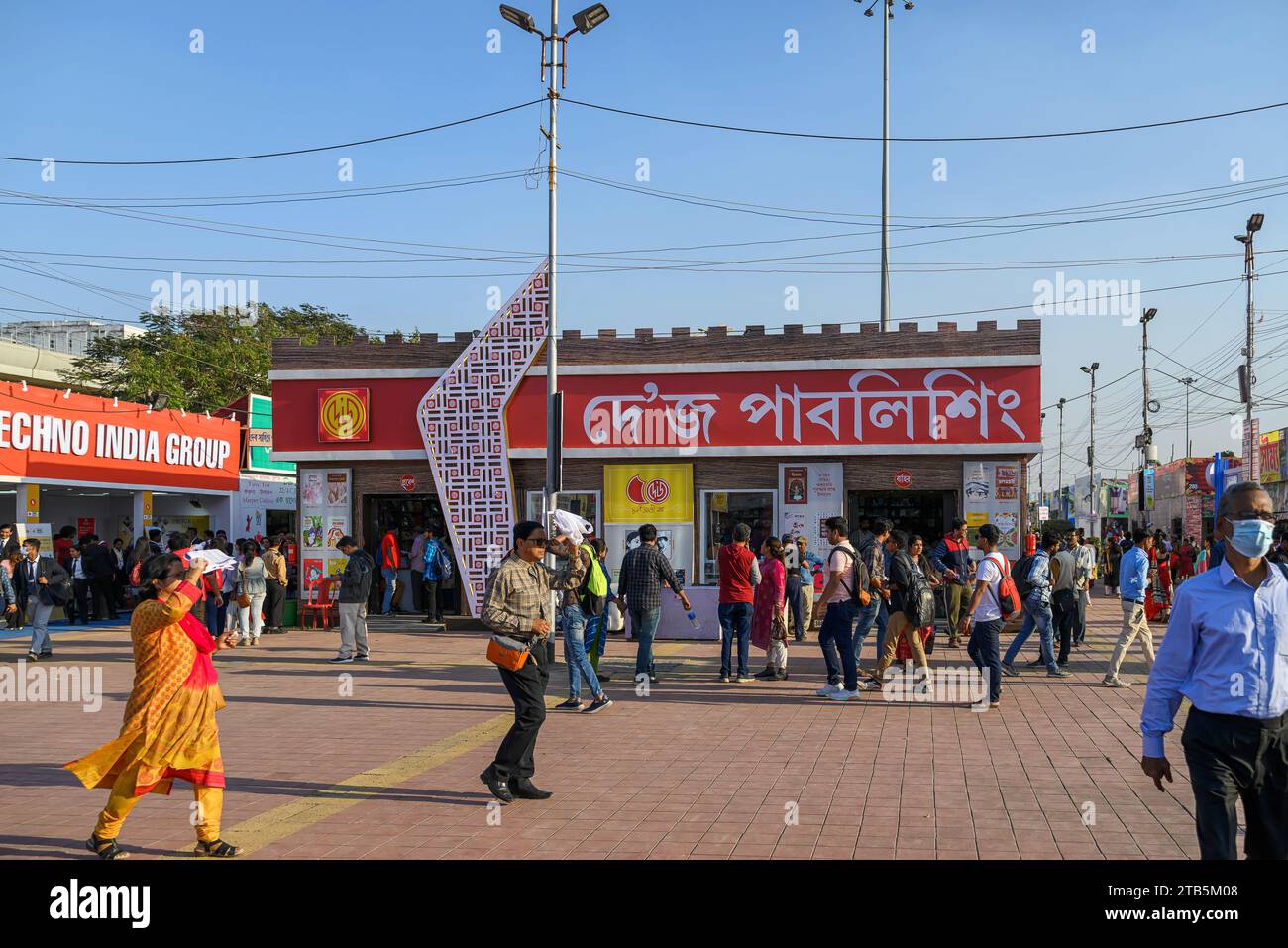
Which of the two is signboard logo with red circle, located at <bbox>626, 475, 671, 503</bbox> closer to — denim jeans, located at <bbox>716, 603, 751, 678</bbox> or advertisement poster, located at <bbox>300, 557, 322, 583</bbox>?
advertisement poster, located at <bbox>300, 557, 322, 583</bbox>

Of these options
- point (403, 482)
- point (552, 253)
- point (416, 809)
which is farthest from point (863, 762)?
point (403, 482)

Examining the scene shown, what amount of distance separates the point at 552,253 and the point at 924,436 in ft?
23.9

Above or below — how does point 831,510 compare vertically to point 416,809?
above

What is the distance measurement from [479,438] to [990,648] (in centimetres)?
1170

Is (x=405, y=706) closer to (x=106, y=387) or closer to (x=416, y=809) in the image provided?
(x=416, y=809)

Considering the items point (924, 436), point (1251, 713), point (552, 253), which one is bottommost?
point (1251, 713)

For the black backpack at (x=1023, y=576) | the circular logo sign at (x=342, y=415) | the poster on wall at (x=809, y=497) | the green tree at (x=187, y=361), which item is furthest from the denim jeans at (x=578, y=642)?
the green tree at (x=187, y=361)

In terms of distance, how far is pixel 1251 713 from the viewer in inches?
173

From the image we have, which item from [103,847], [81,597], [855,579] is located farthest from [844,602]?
[81,597]

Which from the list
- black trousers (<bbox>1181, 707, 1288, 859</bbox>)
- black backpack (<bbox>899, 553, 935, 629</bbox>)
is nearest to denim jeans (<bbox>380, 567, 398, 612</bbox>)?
black backpack (<bbox>899, 553, 935, 629</bbox>)

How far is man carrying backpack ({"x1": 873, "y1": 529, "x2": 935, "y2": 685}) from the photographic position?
1202cm

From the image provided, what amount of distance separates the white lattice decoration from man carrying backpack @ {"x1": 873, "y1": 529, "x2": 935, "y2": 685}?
31.6 ft

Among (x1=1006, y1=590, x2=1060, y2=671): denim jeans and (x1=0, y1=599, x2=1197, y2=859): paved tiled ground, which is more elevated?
(x1=1006, y1=590, x2=1060, y2=671): denim jeans

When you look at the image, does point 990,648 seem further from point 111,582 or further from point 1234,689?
point 111,582
